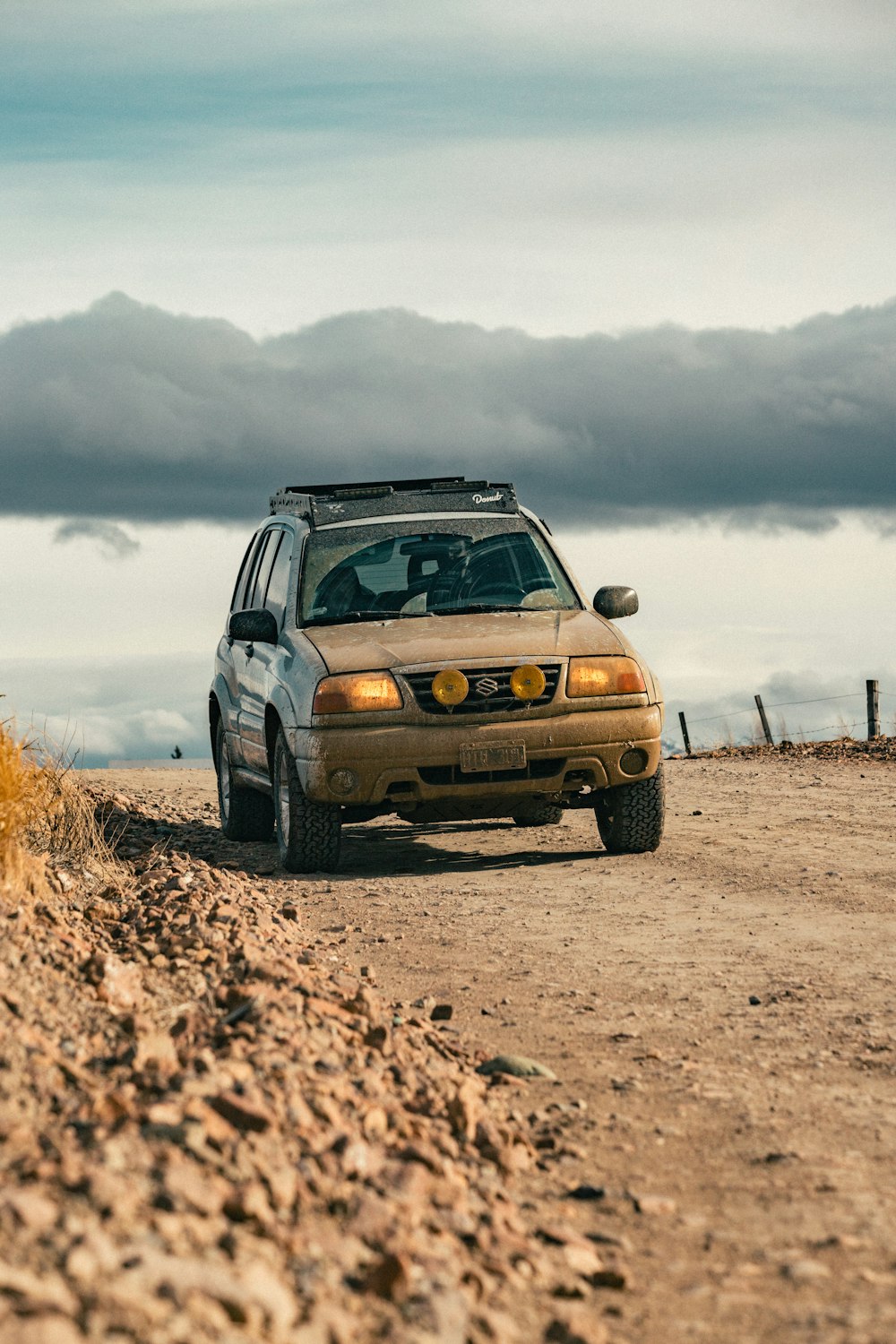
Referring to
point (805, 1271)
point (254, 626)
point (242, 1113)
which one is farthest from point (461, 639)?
point (805, 1271)

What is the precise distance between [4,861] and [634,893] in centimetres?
341

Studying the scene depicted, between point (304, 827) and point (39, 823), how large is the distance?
1.57m

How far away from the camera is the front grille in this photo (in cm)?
901

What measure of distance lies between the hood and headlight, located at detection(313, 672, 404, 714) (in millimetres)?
65

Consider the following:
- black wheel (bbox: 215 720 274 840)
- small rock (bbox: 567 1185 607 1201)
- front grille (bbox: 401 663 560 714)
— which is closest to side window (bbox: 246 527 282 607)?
black wheel (bbox: 215 720 274 840)

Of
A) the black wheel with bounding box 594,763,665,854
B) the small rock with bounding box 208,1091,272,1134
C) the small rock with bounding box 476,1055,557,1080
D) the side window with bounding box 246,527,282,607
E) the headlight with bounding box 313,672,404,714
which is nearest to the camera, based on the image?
the small rock with bounding box 208,1091,272,1134

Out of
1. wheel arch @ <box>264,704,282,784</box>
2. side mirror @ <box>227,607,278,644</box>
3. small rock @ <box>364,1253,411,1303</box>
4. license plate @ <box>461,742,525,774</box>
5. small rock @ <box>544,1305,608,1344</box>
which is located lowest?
small rock @ <box>544,1305,608,1344</box>

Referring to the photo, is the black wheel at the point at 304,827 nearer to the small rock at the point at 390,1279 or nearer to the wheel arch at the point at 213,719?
the wheel arch at the point at 213,719

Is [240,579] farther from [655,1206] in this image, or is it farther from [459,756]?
[655,1206]

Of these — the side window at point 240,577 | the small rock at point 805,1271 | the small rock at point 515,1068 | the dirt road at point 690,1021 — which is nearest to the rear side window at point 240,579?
the side window at point 240,577

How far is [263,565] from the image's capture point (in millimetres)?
11383

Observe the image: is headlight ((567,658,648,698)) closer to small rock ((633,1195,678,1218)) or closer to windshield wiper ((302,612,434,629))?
windshield wiper ((302,612,434,629))

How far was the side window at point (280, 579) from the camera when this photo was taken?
1029cm

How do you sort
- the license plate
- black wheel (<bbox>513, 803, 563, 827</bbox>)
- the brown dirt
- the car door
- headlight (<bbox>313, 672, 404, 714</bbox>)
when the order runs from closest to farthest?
the brown dirt → headlight (<bbox>313, 672, 404, 714</bbox>) → the license plate → the car door → black wheel (<bbox>513, 803, 563, 827</bbox>)
